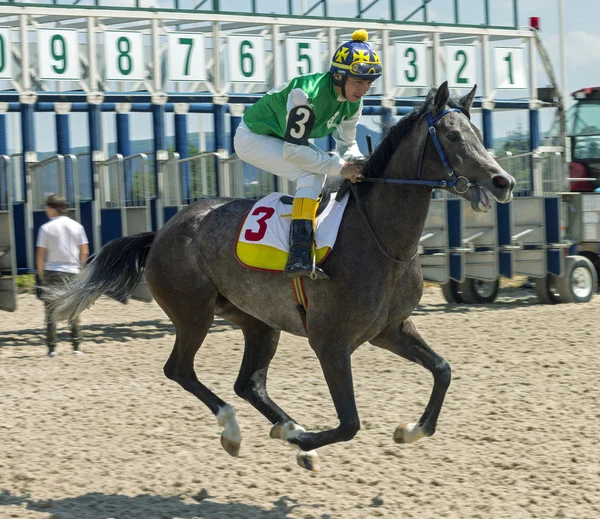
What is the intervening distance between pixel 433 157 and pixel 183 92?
26.9 ft

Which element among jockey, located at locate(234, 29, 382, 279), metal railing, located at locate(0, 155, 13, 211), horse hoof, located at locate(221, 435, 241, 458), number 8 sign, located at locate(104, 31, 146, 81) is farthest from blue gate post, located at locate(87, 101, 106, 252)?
jockey, located at locate(234, 29, 382, 279)

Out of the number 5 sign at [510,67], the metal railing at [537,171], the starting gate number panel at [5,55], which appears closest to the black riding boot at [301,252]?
the starting gate number panel at [5,55]

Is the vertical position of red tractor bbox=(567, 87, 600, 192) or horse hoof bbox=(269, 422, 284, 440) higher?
red tractor bbox=(567, 87, 600, 192)

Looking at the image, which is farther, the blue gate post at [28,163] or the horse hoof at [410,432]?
the blue gate post at [28,163]

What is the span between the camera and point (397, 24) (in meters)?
13.0

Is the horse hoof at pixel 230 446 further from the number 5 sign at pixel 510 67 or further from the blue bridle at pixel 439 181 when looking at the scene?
the number 5 sign at pixel 510 67

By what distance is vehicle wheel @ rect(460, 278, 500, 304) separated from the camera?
1259 centimetres

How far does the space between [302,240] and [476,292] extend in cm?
828

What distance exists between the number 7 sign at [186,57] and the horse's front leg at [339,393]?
7.69 meters

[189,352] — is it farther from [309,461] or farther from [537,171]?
[537,171]

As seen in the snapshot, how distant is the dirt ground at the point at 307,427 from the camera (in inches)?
179

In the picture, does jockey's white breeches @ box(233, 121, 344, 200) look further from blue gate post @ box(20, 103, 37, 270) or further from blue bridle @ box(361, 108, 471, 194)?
blue gate post @ box(20, 103, 37, 270)

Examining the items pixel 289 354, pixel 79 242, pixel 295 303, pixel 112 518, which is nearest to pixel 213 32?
pixel 79 242

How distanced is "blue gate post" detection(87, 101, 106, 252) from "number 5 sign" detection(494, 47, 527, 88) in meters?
5.46
